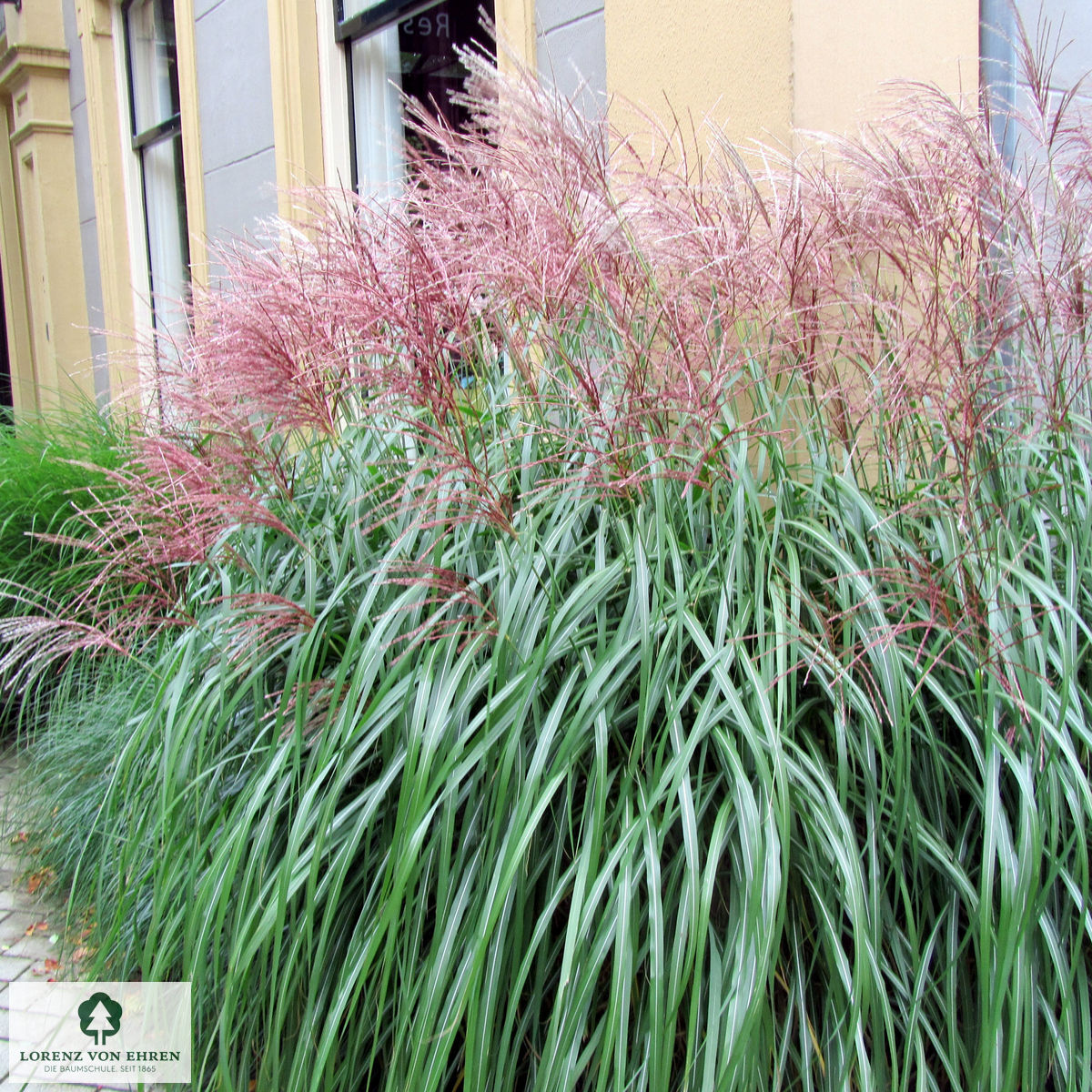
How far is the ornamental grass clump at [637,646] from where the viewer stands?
146 cm

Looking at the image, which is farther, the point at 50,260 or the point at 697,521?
the point at 50,260

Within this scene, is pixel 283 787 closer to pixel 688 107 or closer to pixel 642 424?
pixel 642 424

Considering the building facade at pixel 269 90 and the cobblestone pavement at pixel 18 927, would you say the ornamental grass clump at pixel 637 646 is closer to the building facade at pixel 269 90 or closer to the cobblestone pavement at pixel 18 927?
the cobblestone pavement at pixel 18 927

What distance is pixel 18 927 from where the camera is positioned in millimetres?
2889

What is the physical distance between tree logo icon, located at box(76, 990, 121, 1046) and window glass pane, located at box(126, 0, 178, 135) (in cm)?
621

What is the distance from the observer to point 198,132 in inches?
233

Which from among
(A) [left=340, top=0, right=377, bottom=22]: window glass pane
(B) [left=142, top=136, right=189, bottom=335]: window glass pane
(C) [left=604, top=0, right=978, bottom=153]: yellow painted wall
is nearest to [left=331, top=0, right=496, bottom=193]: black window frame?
(A) [left=340, top=0, right=377, bottom=22]: window glass pane

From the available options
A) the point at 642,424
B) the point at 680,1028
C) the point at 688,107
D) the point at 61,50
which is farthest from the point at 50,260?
the point at 680,1028

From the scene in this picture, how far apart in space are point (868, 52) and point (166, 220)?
5.68 m

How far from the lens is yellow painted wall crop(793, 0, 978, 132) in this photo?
108 inches

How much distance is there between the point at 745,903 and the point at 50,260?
8.84 meters

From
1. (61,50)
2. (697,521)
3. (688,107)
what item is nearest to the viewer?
(697,521)

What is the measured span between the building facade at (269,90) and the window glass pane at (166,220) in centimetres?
2

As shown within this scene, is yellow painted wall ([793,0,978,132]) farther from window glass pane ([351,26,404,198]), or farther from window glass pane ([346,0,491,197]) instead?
window glass pane ([351,26,404,198])
